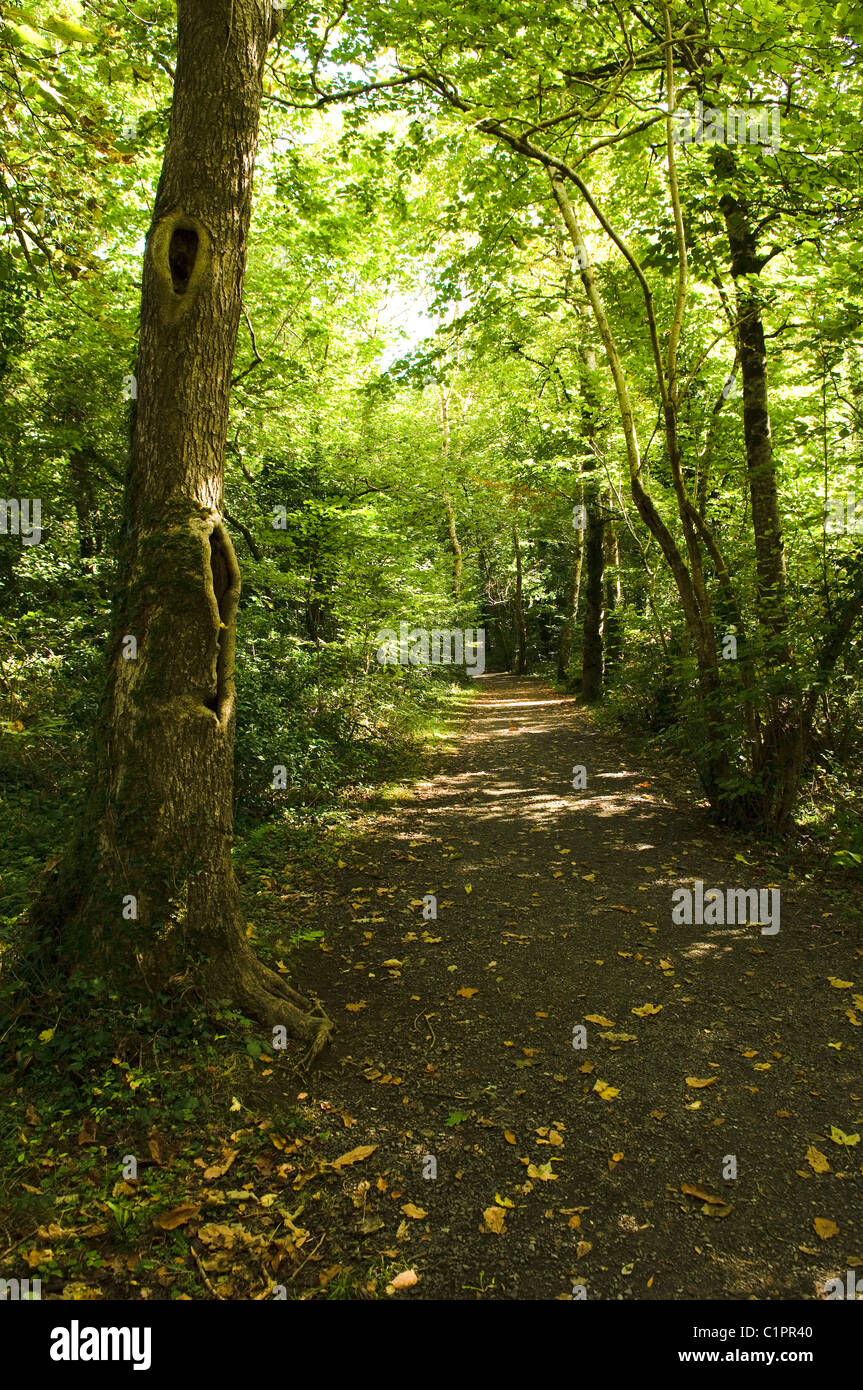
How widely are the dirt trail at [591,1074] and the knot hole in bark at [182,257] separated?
4.29 meters

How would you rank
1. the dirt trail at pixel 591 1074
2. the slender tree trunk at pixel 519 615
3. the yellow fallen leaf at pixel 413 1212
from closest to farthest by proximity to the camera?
the dirt trail at pixel 591 1074 < the yellow fallen leaf at pixel 413 1212 < the slender tree trunk at pixel 519 615

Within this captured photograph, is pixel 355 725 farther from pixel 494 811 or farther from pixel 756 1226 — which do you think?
pixel 756 1226

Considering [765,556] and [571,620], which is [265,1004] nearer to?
[765,556]

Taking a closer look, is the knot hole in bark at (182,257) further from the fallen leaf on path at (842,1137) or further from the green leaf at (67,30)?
the fallen leaf on path at (842,1137)

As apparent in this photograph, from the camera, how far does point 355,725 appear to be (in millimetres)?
10688

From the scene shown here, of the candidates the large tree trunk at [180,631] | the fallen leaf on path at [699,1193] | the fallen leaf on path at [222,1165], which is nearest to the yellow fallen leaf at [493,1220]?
the fallen leaf on path at [699,1193]

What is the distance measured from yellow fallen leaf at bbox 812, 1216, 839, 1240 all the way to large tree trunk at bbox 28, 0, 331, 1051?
7.83 ft

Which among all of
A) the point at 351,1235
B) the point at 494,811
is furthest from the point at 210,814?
the point at 494,811

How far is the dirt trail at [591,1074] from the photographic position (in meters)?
2.58

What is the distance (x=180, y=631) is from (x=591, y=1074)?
10.5 feet

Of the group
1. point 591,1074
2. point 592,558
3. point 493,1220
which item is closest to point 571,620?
point 592,558

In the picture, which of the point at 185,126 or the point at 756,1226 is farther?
the point at 185,126

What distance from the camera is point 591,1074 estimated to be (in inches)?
140
